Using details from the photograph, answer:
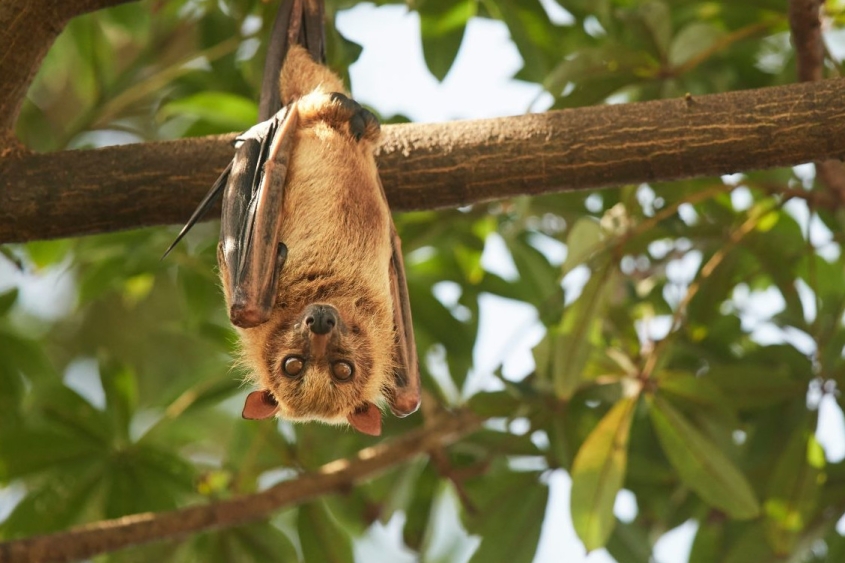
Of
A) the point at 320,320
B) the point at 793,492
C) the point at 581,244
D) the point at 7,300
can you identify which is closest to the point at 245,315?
the point at 320,320

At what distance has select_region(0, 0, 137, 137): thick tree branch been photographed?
2.98m

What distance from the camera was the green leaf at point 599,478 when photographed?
3.43 metres

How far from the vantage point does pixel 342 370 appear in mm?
3176

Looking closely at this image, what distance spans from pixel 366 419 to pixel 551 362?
3.35 feet

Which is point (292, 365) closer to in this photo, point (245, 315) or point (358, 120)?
point (245, 315)

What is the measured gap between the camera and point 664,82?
4160 mm

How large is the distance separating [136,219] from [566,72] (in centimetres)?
170

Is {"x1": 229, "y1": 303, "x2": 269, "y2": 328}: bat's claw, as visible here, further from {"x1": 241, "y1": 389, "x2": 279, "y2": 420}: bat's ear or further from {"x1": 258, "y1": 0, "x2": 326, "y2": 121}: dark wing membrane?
{"x1": 258, "y1": 0, "x2": 326, "y2": 121}: dark wing membrane

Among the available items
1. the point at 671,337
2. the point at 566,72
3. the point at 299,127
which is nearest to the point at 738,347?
the point at 671,337

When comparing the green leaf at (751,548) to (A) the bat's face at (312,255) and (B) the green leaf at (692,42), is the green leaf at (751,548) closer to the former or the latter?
(A) the bat's face at (312,255)

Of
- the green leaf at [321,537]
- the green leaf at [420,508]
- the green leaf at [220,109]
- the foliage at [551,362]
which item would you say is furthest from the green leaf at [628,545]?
the green leaf at [220,109]

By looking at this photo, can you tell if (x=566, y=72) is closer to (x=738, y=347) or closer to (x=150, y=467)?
(x=738, y=347)

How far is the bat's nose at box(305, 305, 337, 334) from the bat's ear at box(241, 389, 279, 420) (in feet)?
1.24

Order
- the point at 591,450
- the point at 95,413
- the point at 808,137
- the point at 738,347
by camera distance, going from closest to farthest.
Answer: the point at 808,137, the point at 591,450, the point at 95,413, the point at 738,347
